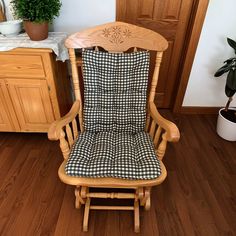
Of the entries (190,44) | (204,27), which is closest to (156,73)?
(190,44)

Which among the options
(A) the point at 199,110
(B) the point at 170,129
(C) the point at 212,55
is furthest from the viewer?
(A) the point at 199,110

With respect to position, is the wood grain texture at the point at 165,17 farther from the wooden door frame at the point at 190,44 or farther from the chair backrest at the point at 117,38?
the chair backrest at the point at 117,38

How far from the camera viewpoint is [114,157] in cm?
104

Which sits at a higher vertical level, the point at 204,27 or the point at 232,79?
the point at 204,27

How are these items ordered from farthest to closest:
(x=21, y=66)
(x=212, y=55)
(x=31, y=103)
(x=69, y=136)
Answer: (x=212, y=55) < (x=31, y=103) < (x=21, y=66) < (x=69, y=136)

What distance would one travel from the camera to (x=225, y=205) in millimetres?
1341

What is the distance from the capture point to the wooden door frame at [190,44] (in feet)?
5.31

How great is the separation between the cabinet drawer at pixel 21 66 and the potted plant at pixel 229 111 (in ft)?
5.00

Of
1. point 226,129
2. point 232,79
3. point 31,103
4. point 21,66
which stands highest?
point 21,66

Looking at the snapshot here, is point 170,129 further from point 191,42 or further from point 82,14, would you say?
point 82,14

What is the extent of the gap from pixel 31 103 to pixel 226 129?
71.6 inches

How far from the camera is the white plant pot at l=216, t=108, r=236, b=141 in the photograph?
5.81 ft

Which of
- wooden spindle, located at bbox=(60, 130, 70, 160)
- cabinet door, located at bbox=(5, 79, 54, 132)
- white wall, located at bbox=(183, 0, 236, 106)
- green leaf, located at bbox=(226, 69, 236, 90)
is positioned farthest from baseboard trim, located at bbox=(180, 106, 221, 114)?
wooden spindle, located at bbox=(60, 130, 70, 160)

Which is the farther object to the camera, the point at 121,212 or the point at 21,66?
the point at 21,66
